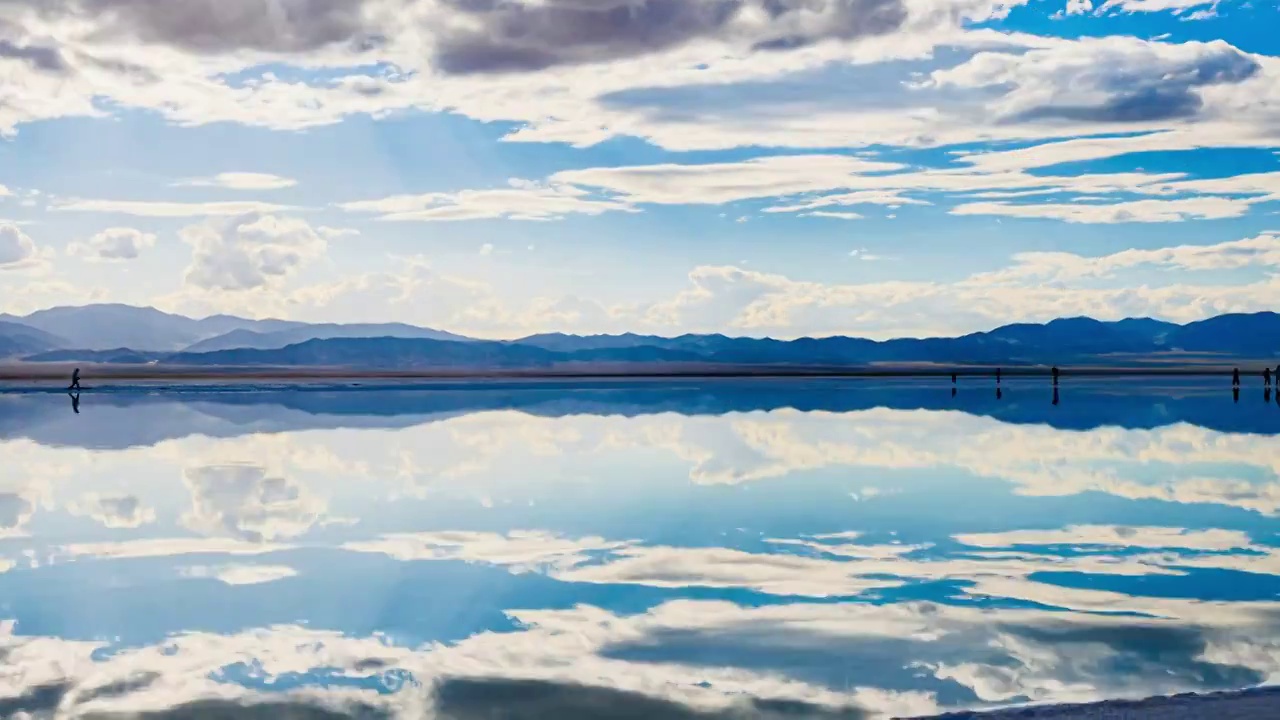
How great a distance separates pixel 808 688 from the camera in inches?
411

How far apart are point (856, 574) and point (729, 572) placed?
141 cm

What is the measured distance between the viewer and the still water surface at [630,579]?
10.5 meters

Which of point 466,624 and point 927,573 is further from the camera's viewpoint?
point 927,573

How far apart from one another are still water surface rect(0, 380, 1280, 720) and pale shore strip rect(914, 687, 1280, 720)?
0.65 m

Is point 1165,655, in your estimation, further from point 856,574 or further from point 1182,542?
point 1182,542

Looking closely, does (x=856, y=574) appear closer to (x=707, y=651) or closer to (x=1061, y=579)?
(x=1061, y=579)

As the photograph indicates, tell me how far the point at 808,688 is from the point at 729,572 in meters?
5.01

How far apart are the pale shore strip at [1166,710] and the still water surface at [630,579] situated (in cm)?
65

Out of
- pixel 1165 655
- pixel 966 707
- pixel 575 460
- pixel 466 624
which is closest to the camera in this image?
pixel 966 707

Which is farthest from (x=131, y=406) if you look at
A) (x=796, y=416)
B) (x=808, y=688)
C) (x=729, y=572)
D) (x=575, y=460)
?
(x=808, y=688)

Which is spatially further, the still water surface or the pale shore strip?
the still water surface

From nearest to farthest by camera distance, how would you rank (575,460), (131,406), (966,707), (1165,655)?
(966,707), (1165,655), (575,460), (131,406)

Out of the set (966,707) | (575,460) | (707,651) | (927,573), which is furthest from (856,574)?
(575,460)

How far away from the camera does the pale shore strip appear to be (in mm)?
8773
